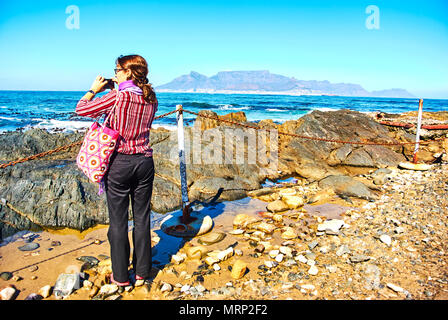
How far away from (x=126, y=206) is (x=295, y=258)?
219 cm

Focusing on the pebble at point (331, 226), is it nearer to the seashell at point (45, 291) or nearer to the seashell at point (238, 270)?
the seashell at point (238, 270)

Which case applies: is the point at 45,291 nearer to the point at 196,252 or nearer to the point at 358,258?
the point at 196,252

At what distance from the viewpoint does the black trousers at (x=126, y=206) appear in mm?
2746

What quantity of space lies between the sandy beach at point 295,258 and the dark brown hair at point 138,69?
206 cm

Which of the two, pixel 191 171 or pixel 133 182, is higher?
pixel 133 182

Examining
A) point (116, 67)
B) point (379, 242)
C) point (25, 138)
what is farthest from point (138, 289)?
point (25, 138)

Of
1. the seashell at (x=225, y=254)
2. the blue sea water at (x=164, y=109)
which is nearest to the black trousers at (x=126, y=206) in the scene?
the seashell at (x=225, y=254)

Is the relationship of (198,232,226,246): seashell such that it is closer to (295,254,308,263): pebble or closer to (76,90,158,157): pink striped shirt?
(295,254,308,263): pebble

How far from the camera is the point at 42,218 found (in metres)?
4.69

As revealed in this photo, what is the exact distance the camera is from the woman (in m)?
2.61

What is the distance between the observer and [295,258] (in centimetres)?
361

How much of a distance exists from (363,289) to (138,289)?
7.69 feet

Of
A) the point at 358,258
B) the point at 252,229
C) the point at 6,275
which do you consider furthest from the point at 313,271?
the point at 6,275

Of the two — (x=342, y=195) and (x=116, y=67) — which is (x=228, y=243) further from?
(x=342, y=195)
